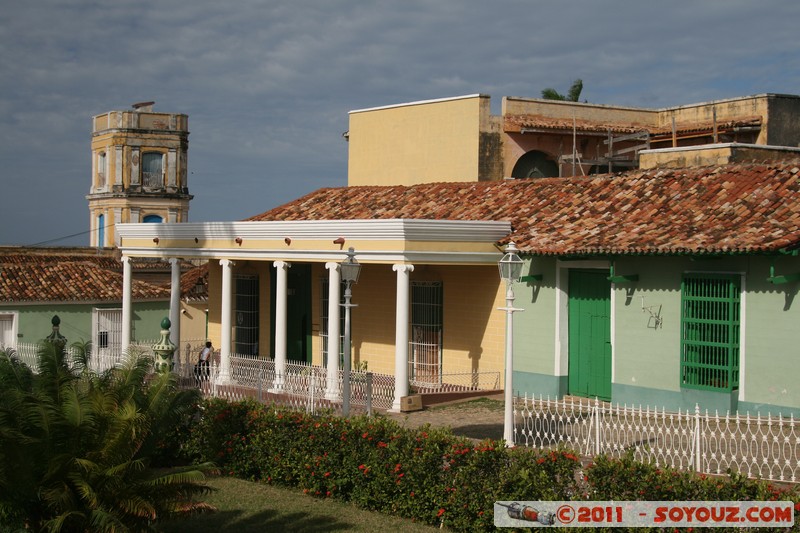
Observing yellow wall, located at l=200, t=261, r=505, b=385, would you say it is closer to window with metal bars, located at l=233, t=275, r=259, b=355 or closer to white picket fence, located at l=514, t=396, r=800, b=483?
window with metal bars, located at l=233, t=275, r=259, b=355

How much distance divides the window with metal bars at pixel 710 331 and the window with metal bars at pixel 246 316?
10.8 meters

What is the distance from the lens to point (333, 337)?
17.1 meters

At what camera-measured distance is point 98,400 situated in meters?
8.47

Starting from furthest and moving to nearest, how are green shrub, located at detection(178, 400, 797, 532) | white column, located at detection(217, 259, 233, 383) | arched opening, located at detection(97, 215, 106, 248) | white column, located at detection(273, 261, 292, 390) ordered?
arched opening, located at detection(97, 215, 106, 248), white column, located at detection(217, 259, 233, 383), white column, located at detection(273, 261, 292, 390), green shrub, located at detection(178, 400, 797, 532)

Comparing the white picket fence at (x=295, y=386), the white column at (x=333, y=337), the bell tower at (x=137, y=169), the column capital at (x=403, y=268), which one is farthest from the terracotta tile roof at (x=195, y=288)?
the bell tower at (x=137, y=169)

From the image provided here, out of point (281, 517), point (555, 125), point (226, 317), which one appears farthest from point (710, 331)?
point (555, 125)

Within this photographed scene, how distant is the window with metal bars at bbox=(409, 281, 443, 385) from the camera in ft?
62.4

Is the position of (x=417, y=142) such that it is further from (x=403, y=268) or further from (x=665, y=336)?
(x=665, y=336)

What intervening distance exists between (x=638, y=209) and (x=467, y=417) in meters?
4.39

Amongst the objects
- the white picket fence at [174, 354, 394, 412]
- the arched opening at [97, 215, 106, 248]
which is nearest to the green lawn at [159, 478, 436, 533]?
the white picket fence at [174, 354, 394, 412]

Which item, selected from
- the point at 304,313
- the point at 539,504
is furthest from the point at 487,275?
the point at 539,504

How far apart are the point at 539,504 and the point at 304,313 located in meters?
13.3

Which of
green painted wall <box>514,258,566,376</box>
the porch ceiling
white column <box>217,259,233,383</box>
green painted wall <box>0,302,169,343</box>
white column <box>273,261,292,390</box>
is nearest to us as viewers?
the porch ceiling

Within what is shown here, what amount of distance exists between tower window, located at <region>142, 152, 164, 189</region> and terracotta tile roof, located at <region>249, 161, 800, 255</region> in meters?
24.0
